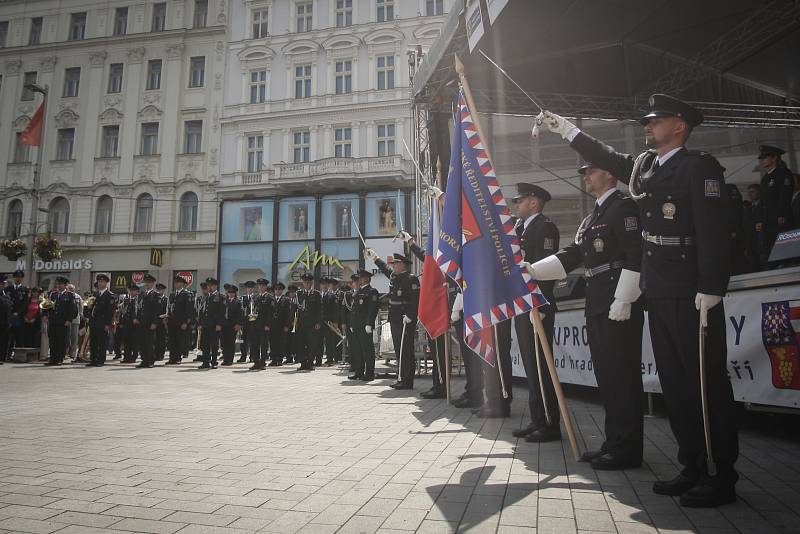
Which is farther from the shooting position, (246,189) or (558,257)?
(246,189)

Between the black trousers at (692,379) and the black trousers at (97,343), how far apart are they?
13155 millimetres

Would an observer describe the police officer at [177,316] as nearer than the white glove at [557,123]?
No

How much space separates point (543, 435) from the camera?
4.11 meters

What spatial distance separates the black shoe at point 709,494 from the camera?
2.53 meters

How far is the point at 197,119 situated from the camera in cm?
2977

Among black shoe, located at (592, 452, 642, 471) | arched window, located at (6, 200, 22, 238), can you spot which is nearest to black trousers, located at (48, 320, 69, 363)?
black shoe, located at (592, 452, 642, 471)

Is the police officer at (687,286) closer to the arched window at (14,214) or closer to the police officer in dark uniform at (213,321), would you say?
the police officer in dark uniform at (213,321)

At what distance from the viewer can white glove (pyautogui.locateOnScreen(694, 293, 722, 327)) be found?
2637 millimetres

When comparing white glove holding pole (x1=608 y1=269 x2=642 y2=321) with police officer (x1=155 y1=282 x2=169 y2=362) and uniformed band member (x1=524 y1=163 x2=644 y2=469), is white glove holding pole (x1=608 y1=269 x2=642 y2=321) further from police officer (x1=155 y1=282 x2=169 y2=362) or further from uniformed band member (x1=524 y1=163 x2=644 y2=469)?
police officer (x1=155 y1=282 x2=169 y2=362)

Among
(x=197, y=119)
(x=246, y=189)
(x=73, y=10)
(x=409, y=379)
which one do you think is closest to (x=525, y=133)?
(x=409, y=379)

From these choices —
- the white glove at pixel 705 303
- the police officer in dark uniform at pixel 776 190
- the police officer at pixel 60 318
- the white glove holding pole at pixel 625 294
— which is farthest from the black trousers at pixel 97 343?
the police officer in dark uniform at pixel 776 190

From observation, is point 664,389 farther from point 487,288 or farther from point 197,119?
point 197,119

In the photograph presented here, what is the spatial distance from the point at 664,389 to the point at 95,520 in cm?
311

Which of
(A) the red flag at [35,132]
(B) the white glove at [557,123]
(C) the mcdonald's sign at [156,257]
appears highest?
(A) the red flag at [35,132]
